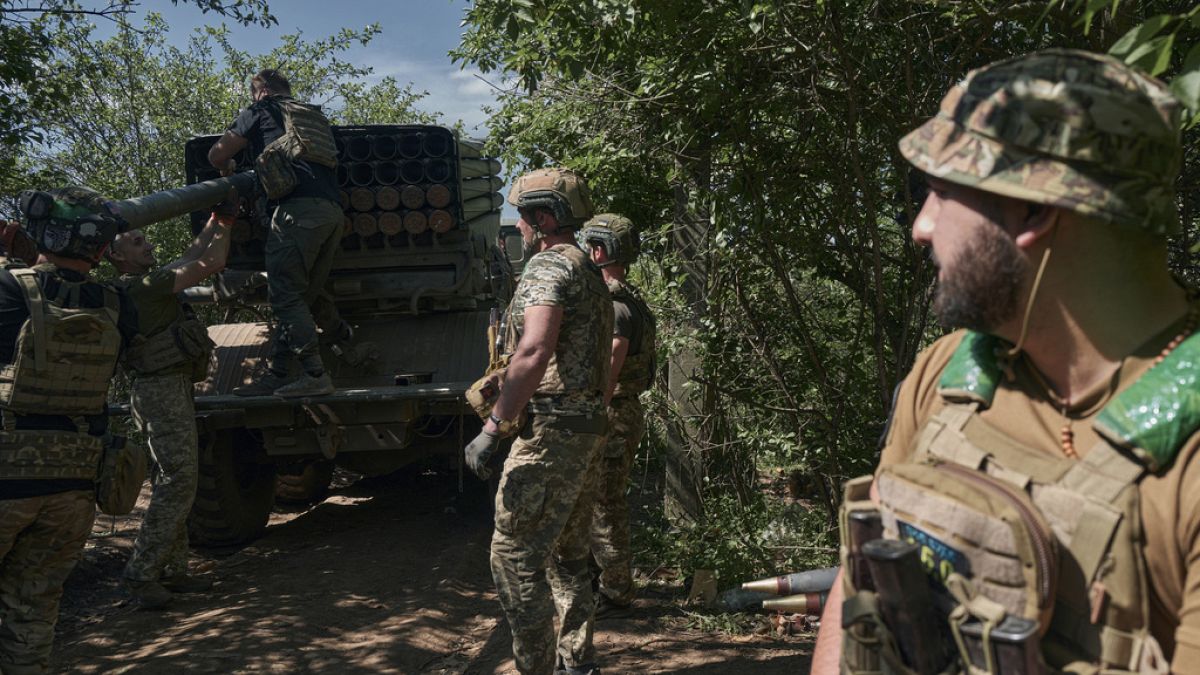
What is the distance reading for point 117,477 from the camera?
14.8 feet

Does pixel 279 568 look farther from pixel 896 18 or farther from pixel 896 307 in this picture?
pixel 896 18

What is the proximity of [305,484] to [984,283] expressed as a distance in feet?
26.2

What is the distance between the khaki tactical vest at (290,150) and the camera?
21.2ft

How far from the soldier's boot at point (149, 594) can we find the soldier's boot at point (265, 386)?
1.39 meters

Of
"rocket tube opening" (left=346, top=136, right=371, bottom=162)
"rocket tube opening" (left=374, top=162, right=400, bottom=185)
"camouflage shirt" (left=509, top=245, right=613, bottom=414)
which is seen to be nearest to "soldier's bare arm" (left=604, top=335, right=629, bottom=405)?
"camouflage shirt" (left=509, top=245, right=613, bottom=414)

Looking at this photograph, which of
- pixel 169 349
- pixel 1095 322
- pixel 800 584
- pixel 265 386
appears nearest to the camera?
pixel 1095 322

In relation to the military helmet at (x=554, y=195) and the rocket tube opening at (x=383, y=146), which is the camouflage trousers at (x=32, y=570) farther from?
the rocket tube opening at (x=383, y=146)

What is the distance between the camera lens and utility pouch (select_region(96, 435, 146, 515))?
4477 mm

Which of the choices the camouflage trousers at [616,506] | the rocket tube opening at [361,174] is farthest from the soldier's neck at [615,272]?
the rocket tube opening at [361,174]

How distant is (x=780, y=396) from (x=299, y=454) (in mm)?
3108

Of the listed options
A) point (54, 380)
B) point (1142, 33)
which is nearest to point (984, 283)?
point (1142, 33)

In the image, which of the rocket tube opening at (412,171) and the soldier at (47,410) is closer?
the soldier at (47,410)

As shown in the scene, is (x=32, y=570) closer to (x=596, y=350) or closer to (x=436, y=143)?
(x=596, y=350)

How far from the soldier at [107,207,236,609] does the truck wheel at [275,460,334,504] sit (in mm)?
2610
